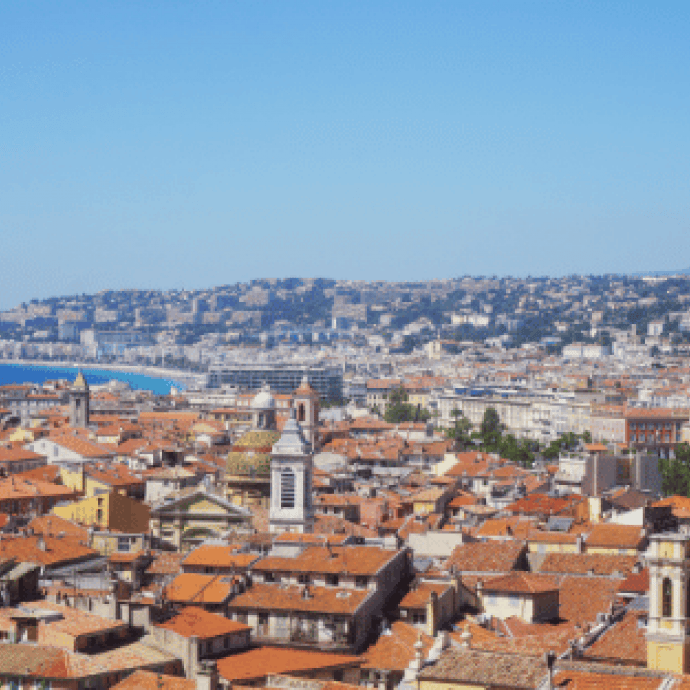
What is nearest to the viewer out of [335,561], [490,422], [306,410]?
[335,561]

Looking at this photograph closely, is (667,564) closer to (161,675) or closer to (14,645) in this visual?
(161,675)

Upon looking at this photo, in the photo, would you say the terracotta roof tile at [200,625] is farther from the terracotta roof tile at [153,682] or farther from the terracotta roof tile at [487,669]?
the terracotta roof tile at [487,669]

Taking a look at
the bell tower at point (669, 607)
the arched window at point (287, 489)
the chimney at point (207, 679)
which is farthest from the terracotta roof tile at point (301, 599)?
the arched window at point (287, 489)

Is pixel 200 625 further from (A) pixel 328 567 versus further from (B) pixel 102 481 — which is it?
(B) pixel 102 481

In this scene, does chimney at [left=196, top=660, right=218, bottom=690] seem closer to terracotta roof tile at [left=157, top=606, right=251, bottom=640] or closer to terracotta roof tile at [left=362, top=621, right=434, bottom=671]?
terracotta roof tile at [left=157, top=606, right=251, bottom=640]

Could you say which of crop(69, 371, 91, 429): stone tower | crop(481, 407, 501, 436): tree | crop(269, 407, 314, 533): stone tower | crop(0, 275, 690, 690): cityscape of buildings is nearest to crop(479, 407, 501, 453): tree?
crop(481, 407, 501, 436): tree

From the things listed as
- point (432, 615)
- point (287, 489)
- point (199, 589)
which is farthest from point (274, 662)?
point (287, 489)
